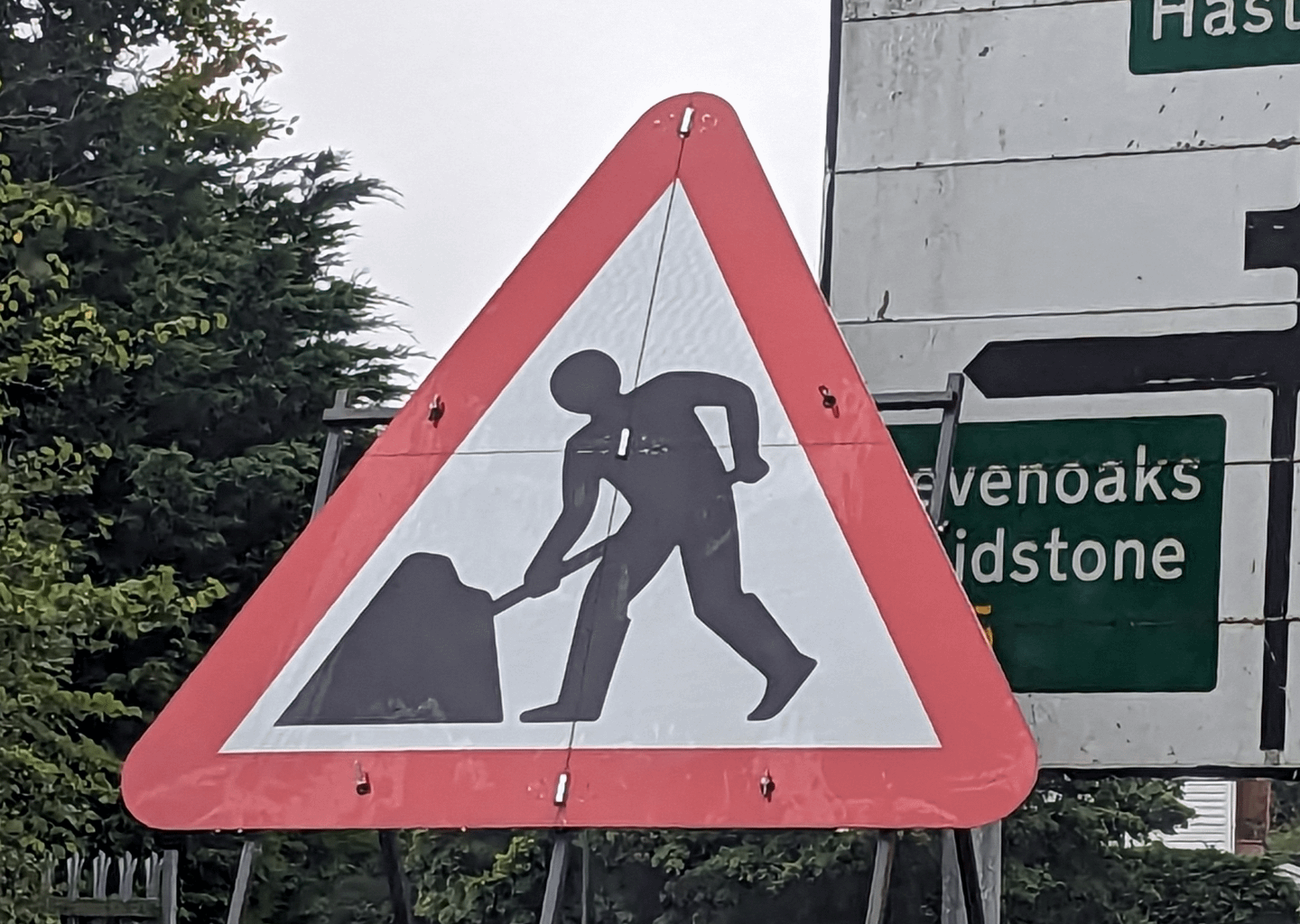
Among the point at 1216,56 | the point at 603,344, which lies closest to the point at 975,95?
the point at 1216,56

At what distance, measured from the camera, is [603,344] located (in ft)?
7.63

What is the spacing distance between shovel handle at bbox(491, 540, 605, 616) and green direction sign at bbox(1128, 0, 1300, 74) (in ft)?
4.29

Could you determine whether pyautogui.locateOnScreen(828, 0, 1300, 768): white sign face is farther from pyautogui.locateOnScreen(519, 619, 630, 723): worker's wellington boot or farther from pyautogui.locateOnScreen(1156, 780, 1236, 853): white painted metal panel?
pyautogui.locateOnScreen(1156, 780, 1236, 853): white painted metal panel

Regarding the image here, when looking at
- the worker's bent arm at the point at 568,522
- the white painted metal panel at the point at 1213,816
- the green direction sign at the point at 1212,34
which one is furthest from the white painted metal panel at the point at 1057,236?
the white painted metal panel at the point at 1213,816

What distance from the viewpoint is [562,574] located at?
2.19 m

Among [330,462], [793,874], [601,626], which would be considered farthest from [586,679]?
[793,874]

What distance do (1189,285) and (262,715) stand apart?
59.0 inches

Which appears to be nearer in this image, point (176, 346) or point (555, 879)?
point (555, 879)

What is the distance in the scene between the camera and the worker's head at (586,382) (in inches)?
90.2

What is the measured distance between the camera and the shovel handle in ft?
7.16

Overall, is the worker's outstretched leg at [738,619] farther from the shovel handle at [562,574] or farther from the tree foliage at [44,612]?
the tree foliage at [44,612]

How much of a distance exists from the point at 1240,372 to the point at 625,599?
1.17m

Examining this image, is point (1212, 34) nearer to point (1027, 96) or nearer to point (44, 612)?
point (1027, 96)

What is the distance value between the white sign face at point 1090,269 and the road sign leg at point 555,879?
1.05 metres
